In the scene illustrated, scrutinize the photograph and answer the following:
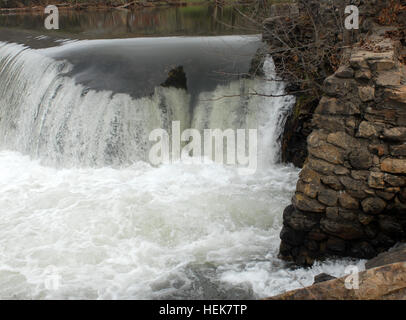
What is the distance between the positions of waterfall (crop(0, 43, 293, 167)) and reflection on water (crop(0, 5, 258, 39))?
10.6 feet

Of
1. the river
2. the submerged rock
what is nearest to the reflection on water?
the river

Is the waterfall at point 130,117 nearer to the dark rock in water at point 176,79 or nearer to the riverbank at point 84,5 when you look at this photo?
the dark rock in water at point 176,79

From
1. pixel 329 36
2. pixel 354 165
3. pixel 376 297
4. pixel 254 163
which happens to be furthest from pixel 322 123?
pixel 254 163

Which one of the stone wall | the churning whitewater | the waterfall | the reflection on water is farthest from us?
the reflection on water

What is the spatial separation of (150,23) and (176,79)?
751cm

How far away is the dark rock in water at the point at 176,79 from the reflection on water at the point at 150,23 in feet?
9.52

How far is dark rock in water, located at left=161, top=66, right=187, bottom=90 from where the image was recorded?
27.5ft

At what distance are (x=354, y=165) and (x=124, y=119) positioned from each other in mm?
4740

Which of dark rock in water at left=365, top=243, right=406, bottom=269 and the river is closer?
dark rock in water at left=365, top=243, right=406, bottom=269

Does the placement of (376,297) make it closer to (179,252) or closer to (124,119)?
(179,252)

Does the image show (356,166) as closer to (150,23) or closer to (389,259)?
(389,259)

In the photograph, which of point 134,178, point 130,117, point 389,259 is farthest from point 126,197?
point 389,259

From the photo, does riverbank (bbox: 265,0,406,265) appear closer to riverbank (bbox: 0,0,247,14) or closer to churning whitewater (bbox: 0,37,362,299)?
churning whitewater (bbox: 0,37,362,299)

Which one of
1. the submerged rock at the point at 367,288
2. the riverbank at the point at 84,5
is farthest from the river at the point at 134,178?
the riverbank at the point at 84,5
